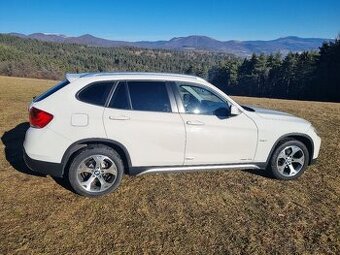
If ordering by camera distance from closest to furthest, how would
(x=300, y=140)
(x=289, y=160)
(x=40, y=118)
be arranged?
(x=40, y=118), (x=289, y=160), (x=300, y=140)

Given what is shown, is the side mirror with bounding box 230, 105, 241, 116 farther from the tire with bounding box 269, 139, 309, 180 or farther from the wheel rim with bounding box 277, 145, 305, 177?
the wheel rim with bounding box 277, 145, 305, 177

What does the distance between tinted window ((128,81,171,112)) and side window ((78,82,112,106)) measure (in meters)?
0.36

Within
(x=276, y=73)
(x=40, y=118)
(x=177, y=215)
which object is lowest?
(x=276, y=73)

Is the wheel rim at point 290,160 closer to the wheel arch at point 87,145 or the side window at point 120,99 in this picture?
the wheel arch at point 87,145

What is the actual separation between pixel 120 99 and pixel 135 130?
0.51 metres

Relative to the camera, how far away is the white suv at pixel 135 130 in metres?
4.97

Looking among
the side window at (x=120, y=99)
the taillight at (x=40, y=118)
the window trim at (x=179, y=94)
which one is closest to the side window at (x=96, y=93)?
the side window at (x=120, y=99)

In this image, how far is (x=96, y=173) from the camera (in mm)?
5152

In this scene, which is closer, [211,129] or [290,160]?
[211,129]

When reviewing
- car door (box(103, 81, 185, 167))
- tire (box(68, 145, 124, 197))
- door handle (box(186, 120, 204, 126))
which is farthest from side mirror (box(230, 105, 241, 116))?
tire (box(68, 145, 124, 197))

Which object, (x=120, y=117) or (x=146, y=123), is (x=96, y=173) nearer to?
(x=120, y=117)

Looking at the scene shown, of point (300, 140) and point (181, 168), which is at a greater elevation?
point (300, 140)

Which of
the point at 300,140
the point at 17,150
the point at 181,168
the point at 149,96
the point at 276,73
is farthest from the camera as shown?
the point at 276,73

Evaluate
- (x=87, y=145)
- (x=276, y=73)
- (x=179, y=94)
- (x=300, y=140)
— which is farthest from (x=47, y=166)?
(x=276, y=73)
